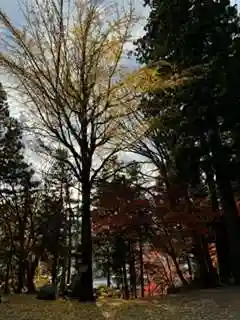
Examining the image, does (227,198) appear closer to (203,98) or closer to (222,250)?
(222,250)

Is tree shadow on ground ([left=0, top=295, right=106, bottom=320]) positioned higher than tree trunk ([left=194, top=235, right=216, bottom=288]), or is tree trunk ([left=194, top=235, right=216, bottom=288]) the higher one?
tree trunk ([left=194, top=235, right=216, bottom=288])

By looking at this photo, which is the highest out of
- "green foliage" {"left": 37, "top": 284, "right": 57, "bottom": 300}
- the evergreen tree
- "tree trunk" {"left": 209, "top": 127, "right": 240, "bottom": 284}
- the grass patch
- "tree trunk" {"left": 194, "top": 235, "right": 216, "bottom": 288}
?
the evergreen tree

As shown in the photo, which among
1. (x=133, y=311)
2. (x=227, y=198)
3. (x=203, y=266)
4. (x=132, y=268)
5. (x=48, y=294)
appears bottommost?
(x=133, y=311)

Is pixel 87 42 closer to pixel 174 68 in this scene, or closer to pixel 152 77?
pixel 152 77

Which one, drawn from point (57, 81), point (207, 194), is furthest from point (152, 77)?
point (207, 194)

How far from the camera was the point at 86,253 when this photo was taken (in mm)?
8344

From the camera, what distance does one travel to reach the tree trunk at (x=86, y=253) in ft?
26.6

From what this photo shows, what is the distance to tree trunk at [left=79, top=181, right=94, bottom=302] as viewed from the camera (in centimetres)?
811

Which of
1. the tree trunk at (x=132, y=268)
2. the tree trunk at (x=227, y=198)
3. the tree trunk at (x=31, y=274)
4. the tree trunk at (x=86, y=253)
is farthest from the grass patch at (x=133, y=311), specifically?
the tree trunk at (x=31, y=274)

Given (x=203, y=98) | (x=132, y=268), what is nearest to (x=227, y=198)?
(x=203, y=98)

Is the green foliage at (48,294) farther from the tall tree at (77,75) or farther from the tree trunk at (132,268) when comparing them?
the tree trunk at (132,268)

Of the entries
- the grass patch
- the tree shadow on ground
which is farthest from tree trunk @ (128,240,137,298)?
the tree shadow on ground

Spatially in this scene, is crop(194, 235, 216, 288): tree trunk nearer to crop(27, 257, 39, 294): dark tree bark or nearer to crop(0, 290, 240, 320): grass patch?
crop(0, 290, 240, 320): grass patch

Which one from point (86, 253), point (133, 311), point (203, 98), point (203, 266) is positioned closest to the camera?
point (133, 311)
